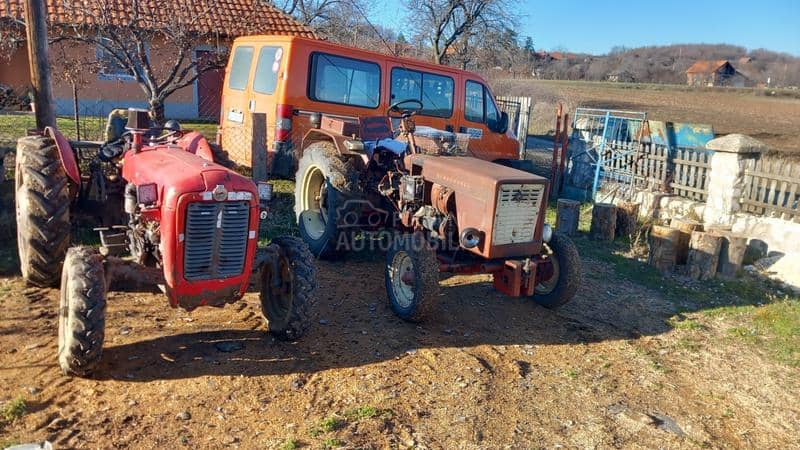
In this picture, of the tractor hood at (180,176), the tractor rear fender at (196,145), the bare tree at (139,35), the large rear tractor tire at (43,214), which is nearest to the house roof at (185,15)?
the bare tree at (139,35)

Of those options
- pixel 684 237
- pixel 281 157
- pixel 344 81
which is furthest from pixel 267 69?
pixel 684 237

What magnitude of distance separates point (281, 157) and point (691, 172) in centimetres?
619

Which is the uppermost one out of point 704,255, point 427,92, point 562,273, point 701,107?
point 701,107

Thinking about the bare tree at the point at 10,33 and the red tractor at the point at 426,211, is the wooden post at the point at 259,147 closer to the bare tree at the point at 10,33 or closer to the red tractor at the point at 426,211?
the red tractor at the point at 426,211

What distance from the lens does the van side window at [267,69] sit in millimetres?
7172

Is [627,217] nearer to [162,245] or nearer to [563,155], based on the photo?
[563,155]

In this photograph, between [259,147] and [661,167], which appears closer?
[259,147]

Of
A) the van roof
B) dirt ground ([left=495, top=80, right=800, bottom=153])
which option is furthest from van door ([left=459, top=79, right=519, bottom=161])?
dirt ground ([left=495, top=80, right=800, bottom=153])

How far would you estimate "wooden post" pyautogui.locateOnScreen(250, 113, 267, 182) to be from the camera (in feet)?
20.9

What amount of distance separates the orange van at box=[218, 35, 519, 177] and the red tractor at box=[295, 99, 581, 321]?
1.79 ft

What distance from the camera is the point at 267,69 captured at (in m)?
7.34

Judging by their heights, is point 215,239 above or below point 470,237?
above

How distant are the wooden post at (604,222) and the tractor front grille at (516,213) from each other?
365 centimetres

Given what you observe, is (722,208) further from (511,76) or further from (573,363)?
(511,76)
